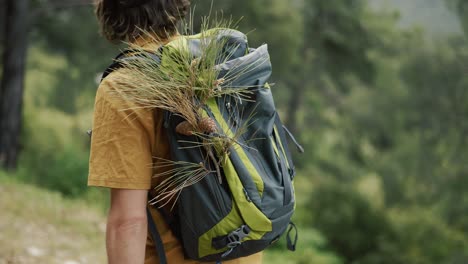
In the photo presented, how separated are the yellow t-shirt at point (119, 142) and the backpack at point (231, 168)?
Result: 0.06 m

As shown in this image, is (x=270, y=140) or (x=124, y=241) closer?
(x=124, y=241)

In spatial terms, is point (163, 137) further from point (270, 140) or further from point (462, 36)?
point (462, 36)

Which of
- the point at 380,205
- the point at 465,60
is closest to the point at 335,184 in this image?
the point at 380,205

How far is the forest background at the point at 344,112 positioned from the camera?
11148 mm

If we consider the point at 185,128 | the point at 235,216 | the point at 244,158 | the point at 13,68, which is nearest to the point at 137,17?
the point at 185,128

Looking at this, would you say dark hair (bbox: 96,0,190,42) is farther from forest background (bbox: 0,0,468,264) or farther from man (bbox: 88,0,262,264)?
forest background (bbox: 0,0,468,264)

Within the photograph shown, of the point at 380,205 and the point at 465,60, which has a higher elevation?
the point at 465,60

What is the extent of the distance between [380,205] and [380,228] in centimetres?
246

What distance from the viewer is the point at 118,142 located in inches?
65.2

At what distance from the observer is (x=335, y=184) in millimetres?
18219

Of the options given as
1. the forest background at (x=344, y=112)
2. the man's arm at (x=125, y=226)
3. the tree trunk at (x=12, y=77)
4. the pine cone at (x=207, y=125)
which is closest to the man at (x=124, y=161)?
the man's arm at (x=125, y=226)

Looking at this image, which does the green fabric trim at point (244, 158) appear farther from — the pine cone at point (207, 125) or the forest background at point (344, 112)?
the forest background at point (344, 112)

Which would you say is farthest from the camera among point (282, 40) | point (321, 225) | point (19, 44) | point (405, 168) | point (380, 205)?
point (380, 205)

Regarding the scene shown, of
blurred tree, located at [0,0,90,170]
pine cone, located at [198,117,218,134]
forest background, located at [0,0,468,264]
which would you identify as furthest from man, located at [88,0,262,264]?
blurred tree, located at [0,0,90,170]
